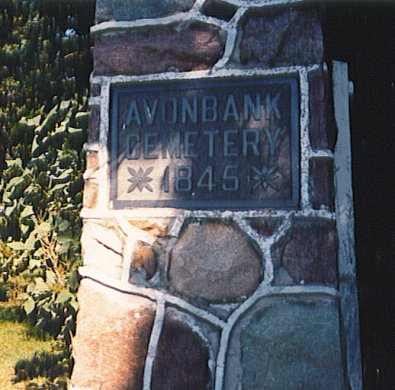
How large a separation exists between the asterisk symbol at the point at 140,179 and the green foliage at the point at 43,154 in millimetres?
1133

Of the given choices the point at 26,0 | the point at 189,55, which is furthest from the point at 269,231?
the point at 26,0

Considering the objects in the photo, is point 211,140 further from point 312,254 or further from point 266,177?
point 312,254

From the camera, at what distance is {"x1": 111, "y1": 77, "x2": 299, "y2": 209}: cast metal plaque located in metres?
1.95

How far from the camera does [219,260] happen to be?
1934mm

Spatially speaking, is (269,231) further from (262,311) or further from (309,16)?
(309,16)

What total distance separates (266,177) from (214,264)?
0.87ft

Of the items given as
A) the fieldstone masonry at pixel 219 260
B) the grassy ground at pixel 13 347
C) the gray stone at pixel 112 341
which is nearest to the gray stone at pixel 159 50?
the fieldstone masonry at pixel 219 260

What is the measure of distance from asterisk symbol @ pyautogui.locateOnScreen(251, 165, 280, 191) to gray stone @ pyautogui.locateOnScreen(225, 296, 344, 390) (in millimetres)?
296

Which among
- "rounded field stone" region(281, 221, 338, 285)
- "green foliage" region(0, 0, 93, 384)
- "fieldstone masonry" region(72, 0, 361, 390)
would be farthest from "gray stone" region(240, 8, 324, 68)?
"green foliage" region(0, 0, 93, 384)

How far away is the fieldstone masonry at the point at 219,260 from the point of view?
1.89m

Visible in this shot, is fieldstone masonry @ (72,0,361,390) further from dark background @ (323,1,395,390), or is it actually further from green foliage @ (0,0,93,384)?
green foliage @ (0,0,93,384)

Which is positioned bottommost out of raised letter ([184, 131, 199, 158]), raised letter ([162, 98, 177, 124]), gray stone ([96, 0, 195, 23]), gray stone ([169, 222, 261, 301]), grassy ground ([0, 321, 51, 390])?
grassy ground ([0, 321, 51, 390])

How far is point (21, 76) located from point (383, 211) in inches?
73.6

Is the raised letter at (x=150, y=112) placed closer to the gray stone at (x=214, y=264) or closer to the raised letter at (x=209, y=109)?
the raised letter at (x=209, y=109)
